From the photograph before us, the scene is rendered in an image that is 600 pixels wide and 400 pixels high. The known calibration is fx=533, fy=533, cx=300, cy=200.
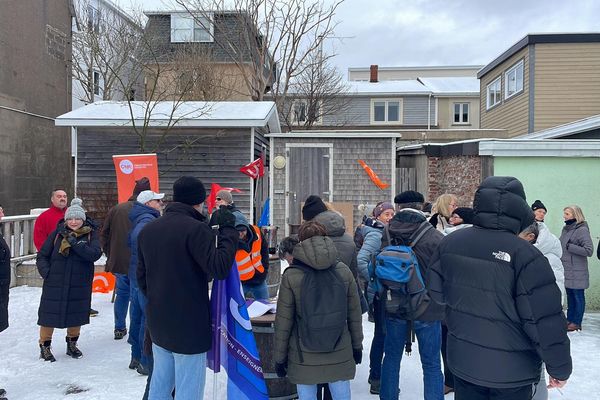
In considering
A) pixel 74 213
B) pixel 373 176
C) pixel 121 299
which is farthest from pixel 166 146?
pixel 74 213

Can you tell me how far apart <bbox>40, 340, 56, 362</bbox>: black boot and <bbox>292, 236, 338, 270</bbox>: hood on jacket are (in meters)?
3.68

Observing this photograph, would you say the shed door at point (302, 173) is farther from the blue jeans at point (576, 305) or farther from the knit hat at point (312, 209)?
the knit hat at point (312, 209)

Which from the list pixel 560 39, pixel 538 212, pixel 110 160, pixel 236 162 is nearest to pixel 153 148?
pixel 110 160

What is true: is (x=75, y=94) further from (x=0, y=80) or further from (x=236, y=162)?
(x=236, y=162)

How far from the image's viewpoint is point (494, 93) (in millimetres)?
22125

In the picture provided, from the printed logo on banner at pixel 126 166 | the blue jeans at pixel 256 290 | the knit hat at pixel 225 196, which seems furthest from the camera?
the printed logo on banner at pixel 126 166

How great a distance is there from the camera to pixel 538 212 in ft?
22.6

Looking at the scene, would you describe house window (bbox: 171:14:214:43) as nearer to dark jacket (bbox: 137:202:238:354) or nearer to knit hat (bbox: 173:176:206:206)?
knit hat (bbox: 173:176:206:206)

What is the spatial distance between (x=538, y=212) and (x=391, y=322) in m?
3.51

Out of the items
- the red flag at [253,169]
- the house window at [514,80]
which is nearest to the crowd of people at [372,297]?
the red flag at [253,169]

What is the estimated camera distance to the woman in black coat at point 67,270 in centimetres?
560

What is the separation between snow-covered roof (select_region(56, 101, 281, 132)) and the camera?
12289 millimetres

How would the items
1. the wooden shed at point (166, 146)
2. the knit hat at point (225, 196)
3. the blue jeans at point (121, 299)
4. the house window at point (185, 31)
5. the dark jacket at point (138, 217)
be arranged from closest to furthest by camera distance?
the dark jacket at point (138, 217) < the knit hat at point (225, 196) < the blue jeans at point (121, 299) < the wooden shed at point (166, 146) < the house window at point (185, 31)

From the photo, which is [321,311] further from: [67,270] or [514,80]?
[514,80]
